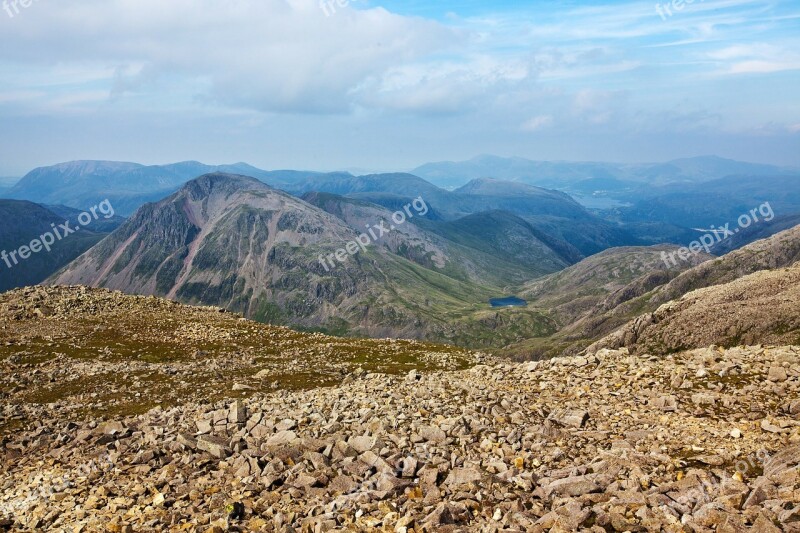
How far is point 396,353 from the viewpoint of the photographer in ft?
234

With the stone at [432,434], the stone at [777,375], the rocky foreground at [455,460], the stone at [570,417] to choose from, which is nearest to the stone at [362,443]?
the rocky foreground at [455,460]

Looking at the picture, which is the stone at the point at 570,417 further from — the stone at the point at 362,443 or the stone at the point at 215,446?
the stone at the point at 215,446

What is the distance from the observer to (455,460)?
65.0 feet

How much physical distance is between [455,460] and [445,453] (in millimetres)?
649

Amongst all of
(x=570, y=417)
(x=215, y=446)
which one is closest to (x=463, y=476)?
(x=570, y=417)

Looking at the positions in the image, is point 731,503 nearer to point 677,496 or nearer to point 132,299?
point 677,496

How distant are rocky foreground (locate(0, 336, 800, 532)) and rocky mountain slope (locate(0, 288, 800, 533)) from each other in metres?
0.08

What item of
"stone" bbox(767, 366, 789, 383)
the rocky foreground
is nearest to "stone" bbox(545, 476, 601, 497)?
the rocky foreground

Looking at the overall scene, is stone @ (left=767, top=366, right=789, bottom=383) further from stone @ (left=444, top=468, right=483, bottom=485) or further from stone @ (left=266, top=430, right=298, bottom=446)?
stone @ (left=266, top=430, right=298, bottom=446)

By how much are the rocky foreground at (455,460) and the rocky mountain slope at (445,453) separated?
3.1 inches

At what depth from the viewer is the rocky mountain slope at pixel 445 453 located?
15.8m

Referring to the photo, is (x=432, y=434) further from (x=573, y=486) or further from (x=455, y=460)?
(x=573, y=486)

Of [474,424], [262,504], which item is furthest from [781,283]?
[262,504]

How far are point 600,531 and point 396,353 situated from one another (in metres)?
57.6
